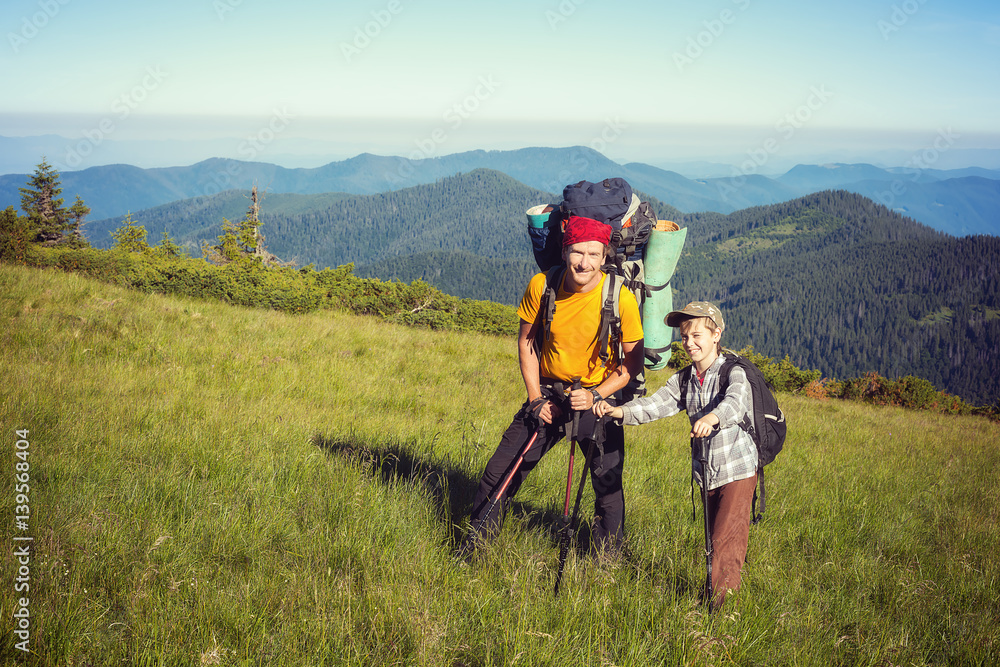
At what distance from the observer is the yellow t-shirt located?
3.34m

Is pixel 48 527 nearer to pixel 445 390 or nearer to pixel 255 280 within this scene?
pixel 445 390

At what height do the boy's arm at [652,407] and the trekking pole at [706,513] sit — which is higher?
the boy's arm at [652,407]

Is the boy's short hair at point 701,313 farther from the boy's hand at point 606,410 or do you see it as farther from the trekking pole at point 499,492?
the trekking pole at point 499,492

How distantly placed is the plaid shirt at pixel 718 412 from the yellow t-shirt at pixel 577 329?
0.38 meters

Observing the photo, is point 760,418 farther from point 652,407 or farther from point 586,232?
point 586,232

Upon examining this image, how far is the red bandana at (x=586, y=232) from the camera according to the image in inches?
125

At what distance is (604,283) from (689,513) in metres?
2.42

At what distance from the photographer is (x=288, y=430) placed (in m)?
5.04

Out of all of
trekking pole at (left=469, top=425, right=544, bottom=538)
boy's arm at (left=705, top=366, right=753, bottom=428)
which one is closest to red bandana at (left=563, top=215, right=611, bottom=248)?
boy's arm at (left=705, top=366, right=753, bottom=428)

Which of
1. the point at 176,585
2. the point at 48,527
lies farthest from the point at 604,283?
the point at 48,527

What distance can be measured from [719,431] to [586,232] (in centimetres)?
142

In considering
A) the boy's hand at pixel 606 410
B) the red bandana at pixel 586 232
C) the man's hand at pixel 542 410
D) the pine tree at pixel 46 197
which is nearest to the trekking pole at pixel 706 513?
the boy's hand at pixel 606 410

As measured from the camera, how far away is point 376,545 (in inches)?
128

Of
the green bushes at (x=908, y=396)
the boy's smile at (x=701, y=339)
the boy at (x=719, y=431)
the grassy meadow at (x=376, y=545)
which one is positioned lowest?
the green bushes at (x=908, y=396)
